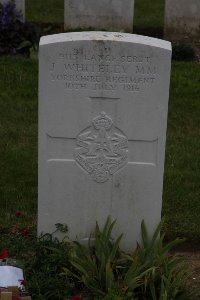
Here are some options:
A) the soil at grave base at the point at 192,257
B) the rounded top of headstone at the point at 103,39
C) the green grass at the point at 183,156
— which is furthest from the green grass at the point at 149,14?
the rounded top of headstone at the point at 103,39

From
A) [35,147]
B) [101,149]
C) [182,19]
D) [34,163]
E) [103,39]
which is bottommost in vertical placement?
[34,163]

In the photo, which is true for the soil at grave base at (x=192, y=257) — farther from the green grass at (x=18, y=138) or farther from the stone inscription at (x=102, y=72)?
the stone inscription at (x=102, y=72)

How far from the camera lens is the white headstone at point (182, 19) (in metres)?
11.1

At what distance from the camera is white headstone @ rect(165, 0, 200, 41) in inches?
435

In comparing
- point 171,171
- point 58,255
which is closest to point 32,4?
point 171,171

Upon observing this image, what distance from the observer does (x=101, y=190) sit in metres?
Result: 4.85

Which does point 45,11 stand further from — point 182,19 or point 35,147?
point 35,147

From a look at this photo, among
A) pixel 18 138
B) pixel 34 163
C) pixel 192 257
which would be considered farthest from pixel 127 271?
pixel 18 138

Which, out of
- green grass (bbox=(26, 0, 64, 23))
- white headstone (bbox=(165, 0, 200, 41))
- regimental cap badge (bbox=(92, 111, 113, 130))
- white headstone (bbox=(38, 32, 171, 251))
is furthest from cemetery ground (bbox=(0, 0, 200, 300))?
green grass (bbox=(26, 0, 64, 23))

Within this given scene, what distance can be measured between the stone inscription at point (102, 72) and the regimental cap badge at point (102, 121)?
0.17 m

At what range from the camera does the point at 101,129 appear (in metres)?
4.71

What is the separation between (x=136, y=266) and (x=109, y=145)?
0.76m

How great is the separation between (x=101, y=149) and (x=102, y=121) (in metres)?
0.19

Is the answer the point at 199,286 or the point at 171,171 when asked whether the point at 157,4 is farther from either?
the point at 199,286
